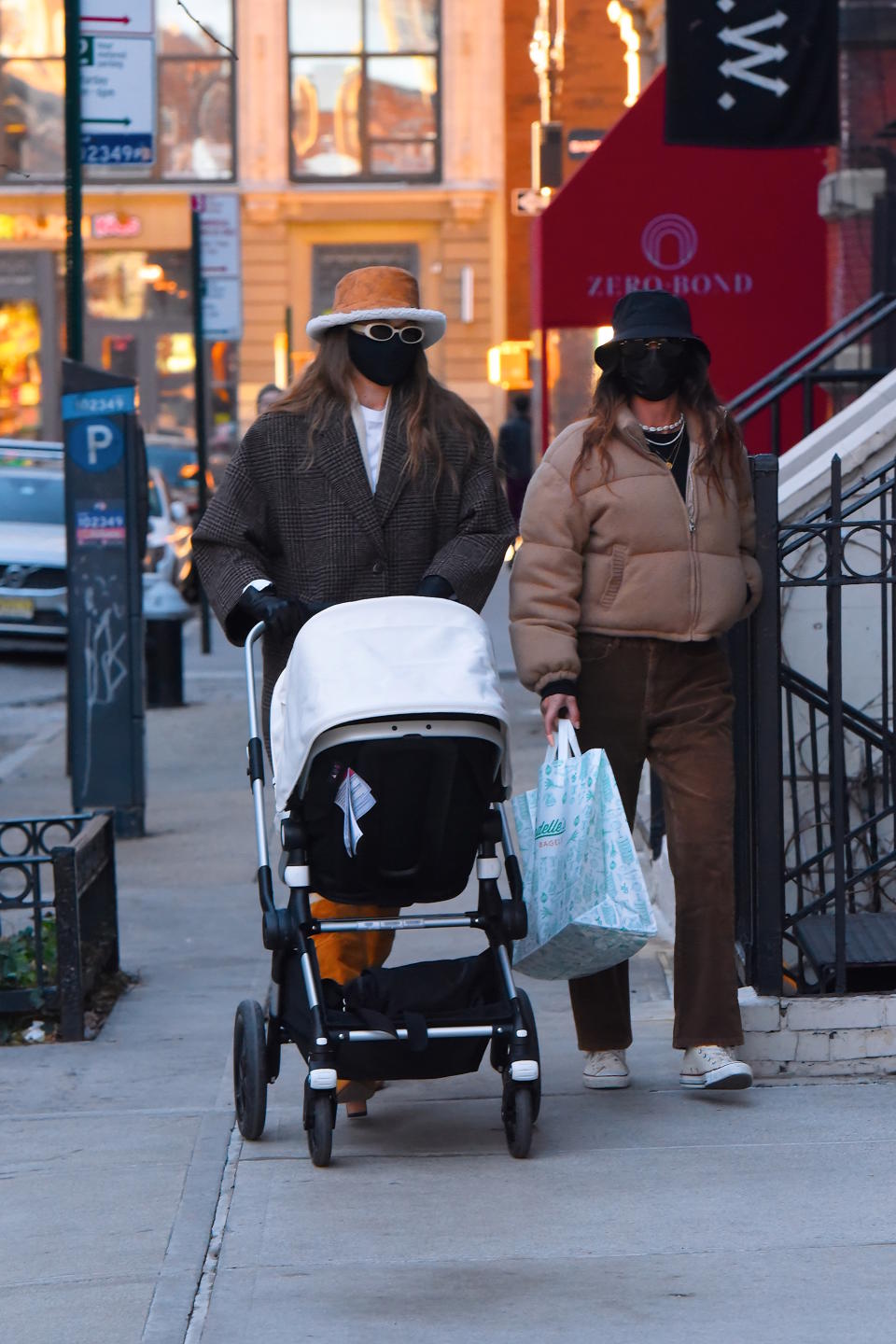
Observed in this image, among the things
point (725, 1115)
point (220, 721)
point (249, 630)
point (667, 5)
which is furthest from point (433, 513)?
point (220, 721)

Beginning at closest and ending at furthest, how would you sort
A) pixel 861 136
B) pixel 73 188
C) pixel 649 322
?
pixel 649 322 → pixel 73 188 → pixel 861 136

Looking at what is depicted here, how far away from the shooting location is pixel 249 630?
520 cm

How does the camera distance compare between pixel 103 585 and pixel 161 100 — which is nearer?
pixel 103 585

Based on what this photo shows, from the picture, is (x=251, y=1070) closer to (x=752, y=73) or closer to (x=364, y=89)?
(x=752, y=73)

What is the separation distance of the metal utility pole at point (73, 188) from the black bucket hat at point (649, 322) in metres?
5.63

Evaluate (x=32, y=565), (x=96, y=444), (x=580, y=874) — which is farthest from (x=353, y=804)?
(x=32, y=565)

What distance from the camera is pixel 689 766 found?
526 centimetres

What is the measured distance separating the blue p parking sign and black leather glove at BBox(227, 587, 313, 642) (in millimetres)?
4685

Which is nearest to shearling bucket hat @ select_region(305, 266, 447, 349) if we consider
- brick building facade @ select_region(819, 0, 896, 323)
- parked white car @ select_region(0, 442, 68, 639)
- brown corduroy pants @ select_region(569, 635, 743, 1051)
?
brown corduroy pants @ select_region(569, 635, 743, 1051)

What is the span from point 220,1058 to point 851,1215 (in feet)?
7.47

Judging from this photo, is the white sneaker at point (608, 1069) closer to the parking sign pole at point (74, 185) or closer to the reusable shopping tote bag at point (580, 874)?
the reusable shopping tote bag at point (580, 874)

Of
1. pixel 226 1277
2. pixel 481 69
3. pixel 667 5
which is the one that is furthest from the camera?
pixel 481 69

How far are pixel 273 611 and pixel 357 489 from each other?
1.38 feet

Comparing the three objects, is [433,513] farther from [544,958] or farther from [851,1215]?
[851,1215]
